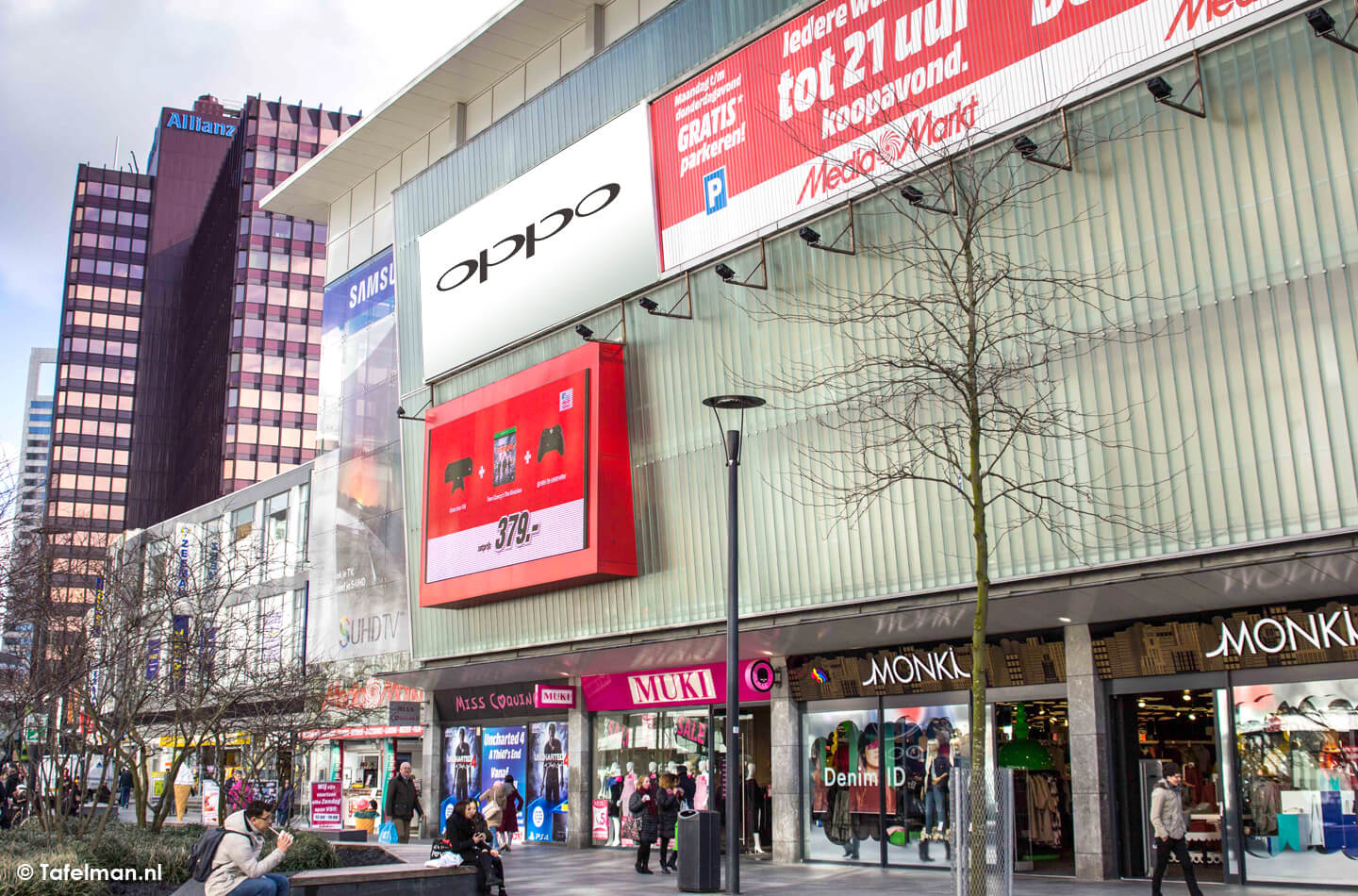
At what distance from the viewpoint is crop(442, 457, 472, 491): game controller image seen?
1232 inches

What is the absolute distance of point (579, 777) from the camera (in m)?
30.2

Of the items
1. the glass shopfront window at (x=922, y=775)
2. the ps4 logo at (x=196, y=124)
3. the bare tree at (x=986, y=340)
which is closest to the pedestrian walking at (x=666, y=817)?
the glass shopfront window at (x=922, y=775)

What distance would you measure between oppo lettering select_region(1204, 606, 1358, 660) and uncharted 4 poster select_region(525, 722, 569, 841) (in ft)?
55.0

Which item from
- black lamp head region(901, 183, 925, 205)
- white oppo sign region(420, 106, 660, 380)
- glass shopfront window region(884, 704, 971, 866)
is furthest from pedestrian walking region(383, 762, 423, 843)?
black lamp head region(901, 183, 925, 205)

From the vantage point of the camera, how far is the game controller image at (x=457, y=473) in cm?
3128

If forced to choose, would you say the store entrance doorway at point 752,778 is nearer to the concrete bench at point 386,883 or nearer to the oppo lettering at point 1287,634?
the concrete bench at point 386,883

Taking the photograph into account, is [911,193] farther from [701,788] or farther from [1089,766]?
[701,788]

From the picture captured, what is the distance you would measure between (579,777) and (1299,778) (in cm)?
1674

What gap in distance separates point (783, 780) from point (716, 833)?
613 cm

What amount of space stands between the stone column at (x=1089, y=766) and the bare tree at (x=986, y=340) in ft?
6.67

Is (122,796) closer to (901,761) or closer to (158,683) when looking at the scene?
(158,683)

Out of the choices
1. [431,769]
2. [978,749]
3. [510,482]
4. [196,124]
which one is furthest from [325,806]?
[196,124]

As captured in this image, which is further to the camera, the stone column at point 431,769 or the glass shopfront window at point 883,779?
the stone column at point 431,769

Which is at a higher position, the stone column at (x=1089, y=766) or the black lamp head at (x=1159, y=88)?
the black lamp head at (x=1159, y=88)
